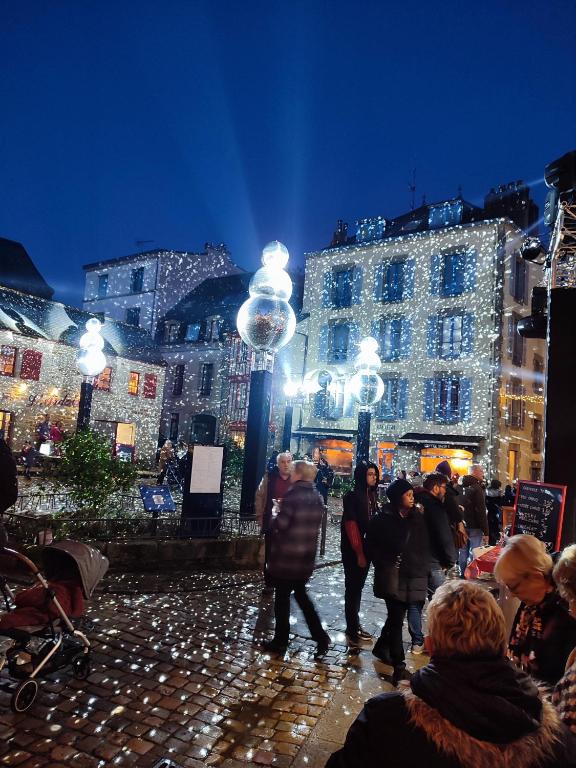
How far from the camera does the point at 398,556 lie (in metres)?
5.36

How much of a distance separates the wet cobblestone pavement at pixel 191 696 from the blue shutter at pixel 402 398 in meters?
23.1

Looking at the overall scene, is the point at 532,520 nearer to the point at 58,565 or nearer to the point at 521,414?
the point at 58,565

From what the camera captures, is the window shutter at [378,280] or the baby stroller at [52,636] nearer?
the baby stroller at [52,636]

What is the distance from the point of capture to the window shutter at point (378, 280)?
31.7 metres

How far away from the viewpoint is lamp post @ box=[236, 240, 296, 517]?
389 inches

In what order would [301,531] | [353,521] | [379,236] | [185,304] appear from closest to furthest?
[301,531] → [353,521] → [379,236] → [185,304]

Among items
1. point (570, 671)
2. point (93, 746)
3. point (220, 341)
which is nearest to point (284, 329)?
point (93, 746)

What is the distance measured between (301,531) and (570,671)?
3427 millimetres

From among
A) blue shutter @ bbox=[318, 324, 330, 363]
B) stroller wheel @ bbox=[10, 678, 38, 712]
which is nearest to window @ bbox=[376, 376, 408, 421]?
blue shutter @ bbox=[318, 324, 330, 363]

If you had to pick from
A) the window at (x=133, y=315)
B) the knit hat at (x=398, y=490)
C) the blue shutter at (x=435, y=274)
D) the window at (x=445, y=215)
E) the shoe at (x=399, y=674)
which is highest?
the window at (x=445, y=215)

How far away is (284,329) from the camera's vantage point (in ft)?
33.1

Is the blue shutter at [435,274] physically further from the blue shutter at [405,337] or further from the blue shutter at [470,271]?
the blue shutter at [405,337]

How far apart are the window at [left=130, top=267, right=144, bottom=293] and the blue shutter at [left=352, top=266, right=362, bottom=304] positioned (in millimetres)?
Answer: 18760

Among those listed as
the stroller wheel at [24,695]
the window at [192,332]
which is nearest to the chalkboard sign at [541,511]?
the stroller wheel at [24,695]
